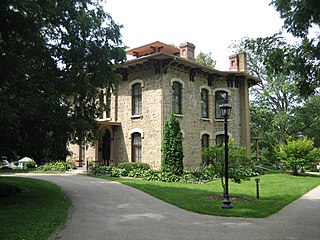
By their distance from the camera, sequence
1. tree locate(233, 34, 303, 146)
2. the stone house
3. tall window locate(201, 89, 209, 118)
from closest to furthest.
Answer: the stone house < tall window locate(201, 89, 209, 118) < tree locate(233, 34, 303, 146)

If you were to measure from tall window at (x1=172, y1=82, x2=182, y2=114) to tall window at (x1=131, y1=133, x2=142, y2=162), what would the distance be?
116 inches

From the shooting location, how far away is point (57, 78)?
35.4 feet

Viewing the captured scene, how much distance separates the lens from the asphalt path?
21.7ft

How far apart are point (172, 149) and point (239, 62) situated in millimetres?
11103

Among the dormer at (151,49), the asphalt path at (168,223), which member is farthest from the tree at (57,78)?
the dormer at (151,49)

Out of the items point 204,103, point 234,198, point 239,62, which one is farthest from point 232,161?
point 239,62

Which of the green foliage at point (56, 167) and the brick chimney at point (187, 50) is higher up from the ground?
the brick chimney at point (187, 50)

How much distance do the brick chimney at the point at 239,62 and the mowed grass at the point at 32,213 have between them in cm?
1777

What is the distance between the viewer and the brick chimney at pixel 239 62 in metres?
25.5

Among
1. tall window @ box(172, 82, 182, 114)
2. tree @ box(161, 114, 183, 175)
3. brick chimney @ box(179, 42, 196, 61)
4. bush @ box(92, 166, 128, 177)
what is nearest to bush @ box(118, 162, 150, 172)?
bush @ box(92, 166, 128, 177)

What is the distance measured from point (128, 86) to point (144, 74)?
1.56m

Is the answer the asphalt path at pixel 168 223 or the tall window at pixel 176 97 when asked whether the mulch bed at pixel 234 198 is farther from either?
the tall window at pixel 176 97

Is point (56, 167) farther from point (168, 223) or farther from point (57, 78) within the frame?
point (168, 223)

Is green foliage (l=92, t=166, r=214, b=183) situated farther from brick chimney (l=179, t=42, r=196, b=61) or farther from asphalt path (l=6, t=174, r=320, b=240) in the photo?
brick chimney (l=179, t=42, r=196, b=61)
